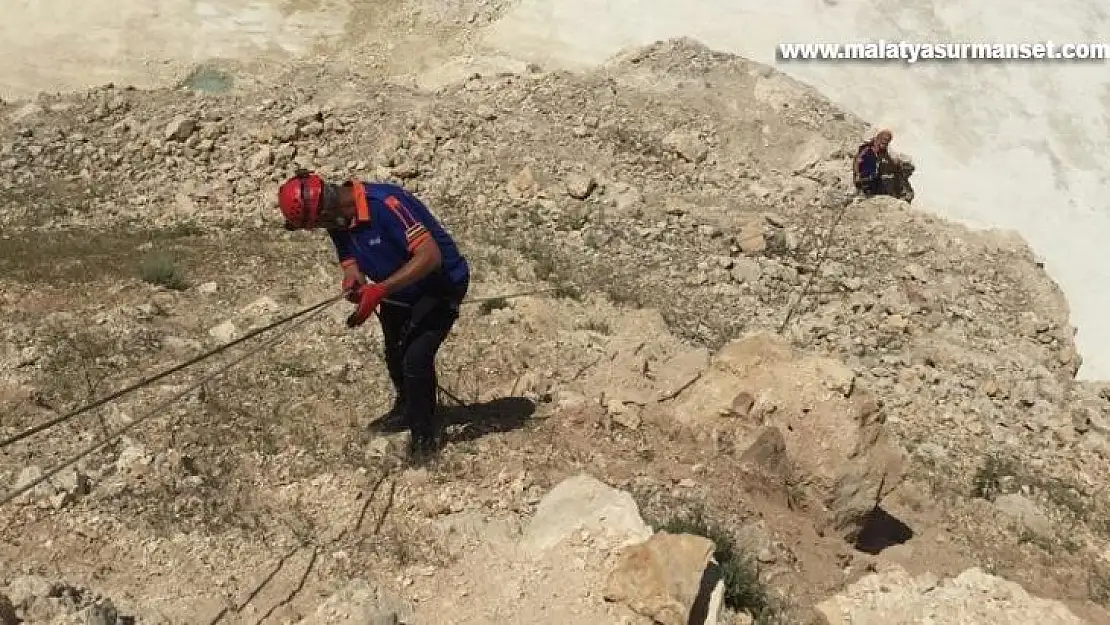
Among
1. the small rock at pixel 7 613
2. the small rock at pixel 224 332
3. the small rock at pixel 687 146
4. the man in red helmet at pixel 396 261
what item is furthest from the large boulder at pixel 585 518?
the small rock at pixel 687 146

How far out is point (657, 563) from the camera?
4.26 m

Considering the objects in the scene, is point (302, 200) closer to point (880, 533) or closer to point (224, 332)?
point (224, 332)

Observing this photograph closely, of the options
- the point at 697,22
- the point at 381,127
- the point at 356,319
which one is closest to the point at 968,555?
the point at 356,319

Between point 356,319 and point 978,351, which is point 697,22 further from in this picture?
point 356,319

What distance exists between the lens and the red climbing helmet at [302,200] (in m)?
Answer: 4.68

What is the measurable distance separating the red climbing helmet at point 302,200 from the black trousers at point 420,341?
825 mm

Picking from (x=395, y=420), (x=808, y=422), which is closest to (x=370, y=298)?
(x=395, y=420)

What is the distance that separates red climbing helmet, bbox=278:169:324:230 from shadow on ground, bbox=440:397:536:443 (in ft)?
6.14

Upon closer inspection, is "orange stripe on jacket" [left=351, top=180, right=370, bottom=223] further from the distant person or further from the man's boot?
the distant person

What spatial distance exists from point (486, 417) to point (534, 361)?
3.46 ft

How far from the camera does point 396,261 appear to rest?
5.00 m

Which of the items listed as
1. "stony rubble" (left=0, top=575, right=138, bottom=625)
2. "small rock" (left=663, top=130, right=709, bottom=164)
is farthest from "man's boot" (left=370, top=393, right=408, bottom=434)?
"small rock" (left=663, top=130, right=709, bottom=164)

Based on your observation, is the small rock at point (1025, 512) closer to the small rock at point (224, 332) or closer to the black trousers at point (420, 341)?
the black trousers at point (420, 341)

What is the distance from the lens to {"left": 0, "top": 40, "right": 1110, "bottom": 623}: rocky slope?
486 centimetres
